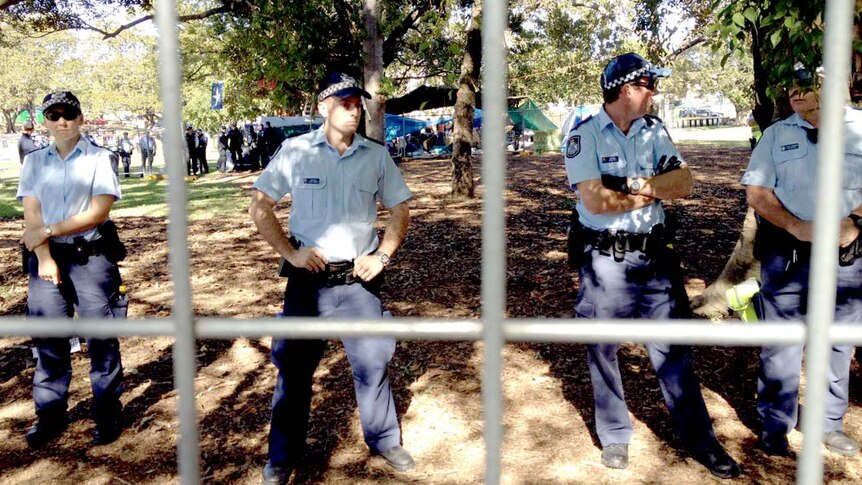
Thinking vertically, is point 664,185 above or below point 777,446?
above

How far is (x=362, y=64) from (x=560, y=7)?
8.22 m

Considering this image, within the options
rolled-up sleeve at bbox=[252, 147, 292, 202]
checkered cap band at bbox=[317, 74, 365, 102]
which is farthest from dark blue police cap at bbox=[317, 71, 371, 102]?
rolled-up sleeve at bbox=[252, 147, 292, 202]

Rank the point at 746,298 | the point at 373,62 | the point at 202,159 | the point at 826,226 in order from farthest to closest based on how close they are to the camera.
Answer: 1. the point at 202,159
2. the point at 373,62
3. the point at 746,298
4. the point at 826,226

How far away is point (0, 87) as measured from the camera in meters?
52.1

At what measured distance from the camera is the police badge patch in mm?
3408

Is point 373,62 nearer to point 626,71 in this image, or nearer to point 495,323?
point 626,71

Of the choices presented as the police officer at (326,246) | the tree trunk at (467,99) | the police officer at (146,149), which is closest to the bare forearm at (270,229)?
the police officer at (326,246)

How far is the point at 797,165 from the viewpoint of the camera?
3.32 metres

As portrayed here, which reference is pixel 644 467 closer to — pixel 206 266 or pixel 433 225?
pixel 206 266

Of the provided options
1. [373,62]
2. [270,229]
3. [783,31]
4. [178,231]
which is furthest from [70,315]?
[373,62]

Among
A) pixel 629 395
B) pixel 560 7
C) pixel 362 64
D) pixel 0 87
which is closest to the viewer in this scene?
pixel 629 395

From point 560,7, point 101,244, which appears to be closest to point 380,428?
point 101,244

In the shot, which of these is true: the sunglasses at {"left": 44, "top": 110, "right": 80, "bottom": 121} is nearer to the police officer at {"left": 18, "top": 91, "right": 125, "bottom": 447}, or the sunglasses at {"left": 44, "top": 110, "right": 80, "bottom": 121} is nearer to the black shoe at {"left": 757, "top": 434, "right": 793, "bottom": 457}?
the police officer at {"left": 18, "top": 91, "right": 125, "bottom": 447}

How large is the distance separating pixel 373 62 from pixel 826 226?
1214cm
